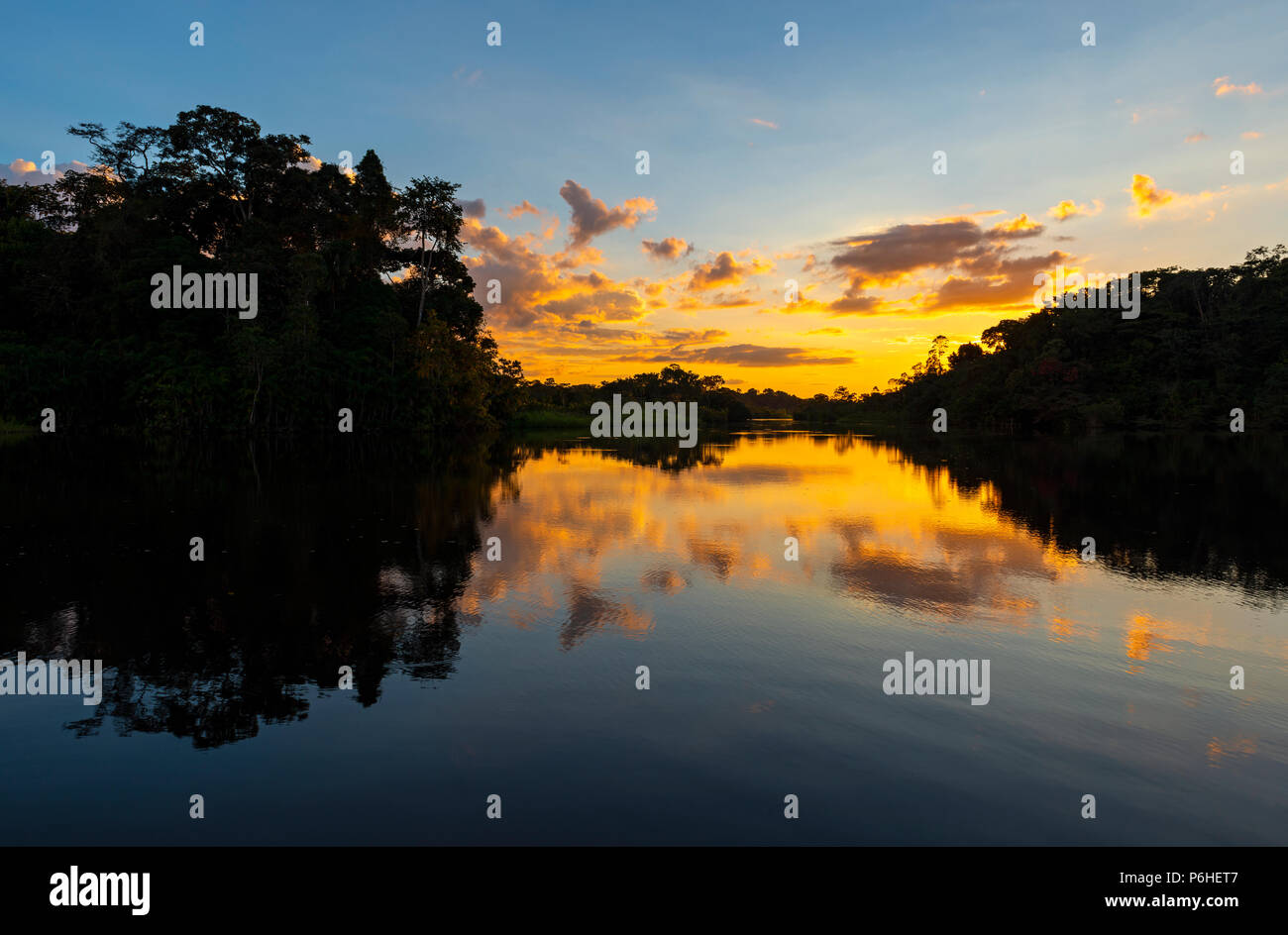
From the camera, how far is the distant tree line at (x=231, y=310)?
178ft

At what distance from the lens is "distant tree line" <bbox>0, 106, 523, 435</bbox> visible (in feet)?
178

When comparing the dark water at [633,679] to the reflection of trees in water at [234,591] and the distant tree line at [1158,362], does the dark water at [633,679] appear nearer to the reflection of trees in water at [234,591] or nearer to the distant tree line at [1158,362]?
the reflection of trees in water at [234,591]

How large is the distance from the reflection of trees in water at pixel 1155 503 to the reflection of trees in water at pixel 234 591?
12814 mm

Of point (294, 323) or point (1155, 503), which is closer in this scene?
point (1155, 503)

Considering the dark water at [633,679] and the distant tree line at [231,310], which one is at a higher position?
the distant tree line at [231,310]

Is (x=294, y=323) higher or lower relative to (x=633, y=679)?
higher

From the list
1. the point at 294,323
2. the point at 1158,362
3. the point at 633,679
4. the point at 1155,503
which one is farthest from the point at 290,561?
the point at 1158,362

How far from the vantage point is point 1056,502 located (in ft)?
71.2

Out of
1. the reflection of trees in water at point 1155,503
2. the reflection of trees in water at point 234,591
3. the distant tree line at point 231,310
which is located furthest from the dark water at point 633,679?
the distant tree line at point 231,310

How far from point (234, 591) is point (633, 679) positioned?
6869 millimetres

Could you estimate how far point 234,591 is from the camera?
10.7 metres

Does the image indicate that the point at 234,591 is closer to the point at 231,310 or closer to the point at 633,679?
the point at 633,679

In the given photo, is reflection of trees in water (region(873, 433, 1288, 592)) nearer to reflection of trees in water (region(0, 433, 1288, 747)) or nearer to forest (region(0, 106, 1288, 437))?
reflection of trees in water (region(0, 433, 1288, 747))

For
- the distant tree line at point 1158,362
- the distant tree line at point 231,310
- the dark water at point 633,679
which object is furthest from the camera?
the distant tree line at point 1158,362
